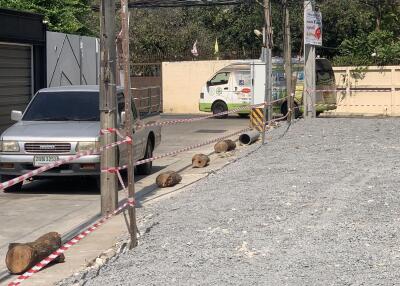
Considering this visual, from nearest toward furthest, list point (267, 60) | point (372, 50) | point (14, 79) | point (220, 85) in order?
point (267, 60) < point (14, 79) < point (220, 85) < point (372, 50)

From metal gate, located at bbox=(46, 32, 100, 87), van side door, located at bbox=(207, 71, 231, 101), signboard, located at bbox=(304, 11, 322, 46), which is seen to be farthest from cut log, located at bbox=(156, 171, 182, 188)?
van side door, located at bbox=(207, 71, 231, 101)

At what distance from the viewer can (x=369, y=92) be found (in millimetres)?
29594

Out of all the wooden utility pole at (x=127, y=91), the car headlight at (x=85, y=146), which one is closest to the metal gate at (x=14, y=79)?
the car headlight at (x=85, y=146)

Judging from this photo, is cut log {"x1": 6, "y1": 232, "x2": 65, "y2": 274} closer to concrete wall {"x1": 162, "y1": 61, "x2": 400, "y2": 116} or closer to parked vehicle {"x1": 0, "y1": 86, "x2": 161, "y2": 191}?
parked vehicle {"x1": 0, "y1": 86, "x2": 161, "y2": 191}

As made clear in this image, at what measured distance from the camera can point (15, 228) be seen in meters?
8.84

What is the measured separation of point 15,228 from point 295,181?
12.8 feet

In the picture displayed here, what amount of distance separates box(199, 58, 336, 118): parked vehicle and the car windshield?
1351 cm

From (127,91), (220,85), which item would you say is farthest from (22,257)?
(220,85)

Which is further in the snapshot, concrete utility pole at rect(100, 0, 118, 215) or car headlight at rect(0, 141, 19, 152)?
car headlight at rect(0, 141, 19, 152)

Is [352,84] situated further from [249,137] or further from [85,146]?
[85,146]

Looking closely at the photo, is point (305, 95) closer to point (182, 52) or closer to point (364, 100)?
point (364, 100)

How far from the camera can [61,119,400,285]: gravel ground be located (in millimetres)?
5961

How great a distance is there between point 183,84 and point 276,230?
84.6 feet

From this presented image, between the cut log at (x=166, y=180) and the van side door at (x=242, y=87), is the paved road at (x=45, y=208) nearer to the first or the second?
the cut log at (x=166, y=180)
